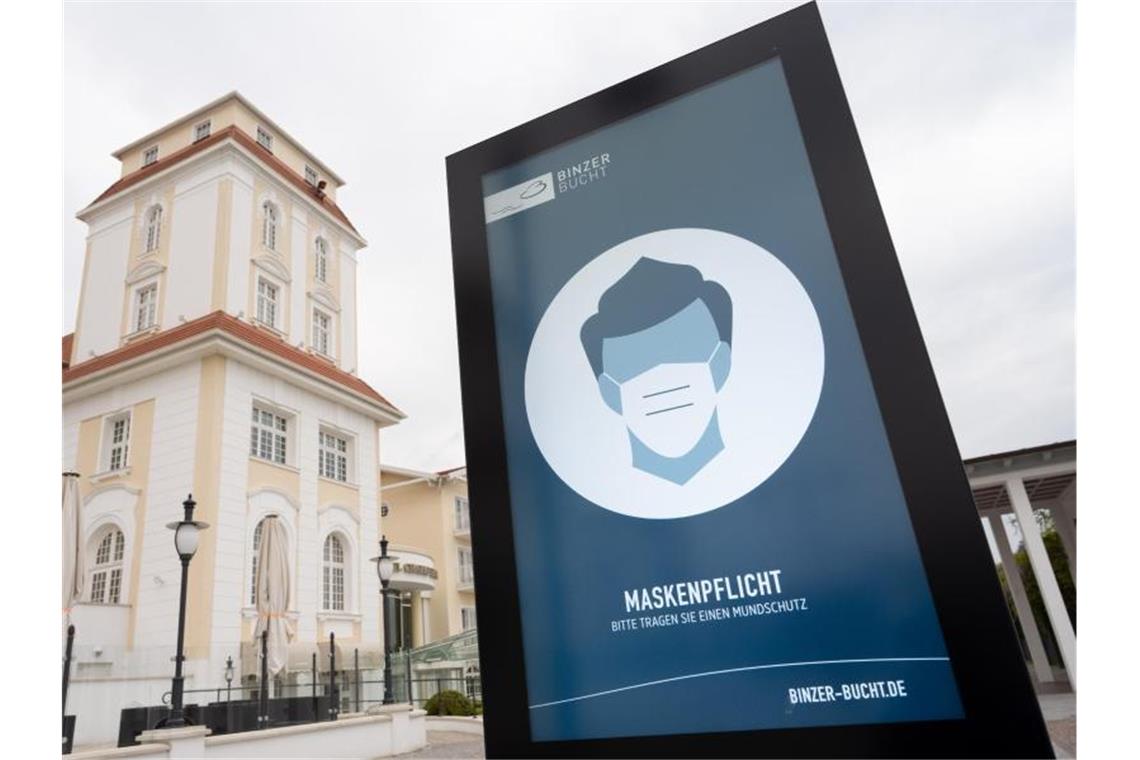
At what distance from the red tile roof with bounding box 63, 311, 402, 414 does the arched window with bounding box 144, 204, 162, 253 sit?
312 cm

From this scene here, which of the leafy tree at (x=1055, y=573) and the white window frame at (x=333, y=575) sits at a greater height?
the white window frame at (x=333, y=575)

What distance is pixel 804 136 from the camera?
76.4 inches

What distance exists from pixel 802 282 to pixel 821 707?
1.05 metres

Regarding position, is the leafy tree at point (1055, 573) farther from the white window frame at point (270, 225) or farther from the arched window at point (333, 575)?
the white window frame at point (270, 225)

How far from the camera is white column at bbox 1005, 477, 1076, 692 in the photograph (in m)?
9.94

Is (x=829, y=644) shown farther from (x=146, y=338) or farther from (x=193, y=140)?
(x=193, y=140)

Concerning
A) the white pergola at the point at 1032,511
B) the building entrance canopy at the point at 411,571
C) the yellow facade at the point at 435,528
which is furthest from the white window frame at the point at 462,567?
the white pergola at the point at 1032,511

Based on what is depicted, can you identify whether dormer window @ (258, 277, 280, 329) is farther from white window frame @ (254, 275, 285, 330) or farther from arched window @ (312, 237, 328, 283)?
arched window @ (312, 237, 328, 283)

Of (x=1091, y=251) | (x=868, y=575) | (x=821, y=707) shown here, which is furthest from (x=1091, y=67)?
(x=821, y=707)

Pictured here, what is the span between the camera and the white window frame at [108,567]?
16.3 m

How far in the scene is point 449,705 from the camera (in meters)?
15.2

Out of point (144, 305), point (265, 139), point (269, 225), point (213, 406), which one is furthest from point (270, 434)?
point (265, 139)

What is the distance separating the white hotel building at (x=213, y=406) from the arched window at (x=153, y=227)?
0.18 feet

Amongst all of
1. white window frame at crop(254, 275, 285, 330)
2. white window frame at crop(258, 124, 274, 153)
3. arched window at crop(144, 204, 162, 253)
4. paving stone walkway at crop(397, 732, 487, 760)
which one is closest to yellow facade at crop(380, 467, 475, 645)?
white window frame at crop(254, 275, 285, 330)
